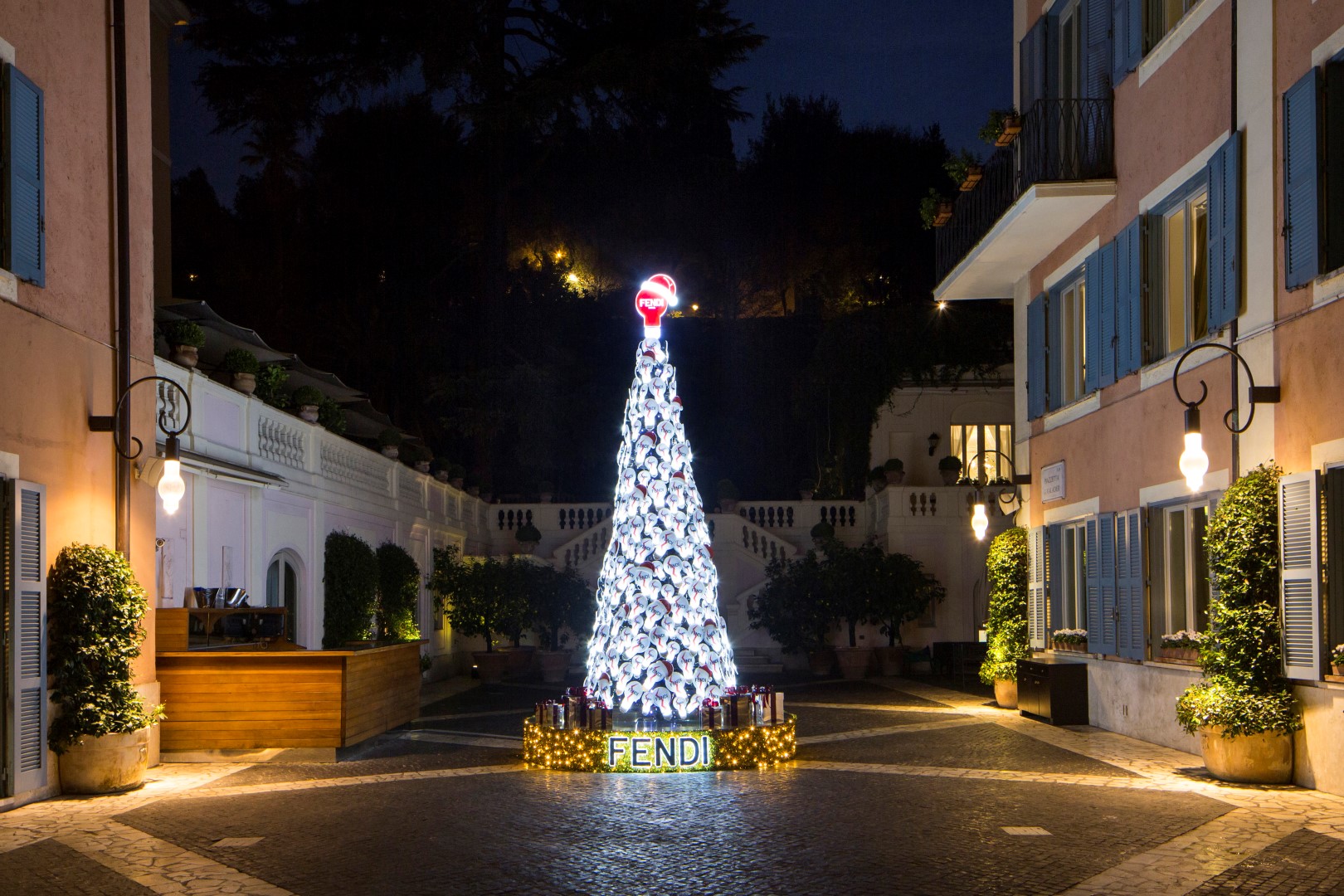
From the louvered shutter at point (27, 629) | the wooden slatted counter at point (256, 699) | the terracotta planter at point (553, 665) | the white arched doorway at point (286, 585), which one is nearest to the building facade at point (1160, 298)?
the wooden slatted counter at point (256, 699)

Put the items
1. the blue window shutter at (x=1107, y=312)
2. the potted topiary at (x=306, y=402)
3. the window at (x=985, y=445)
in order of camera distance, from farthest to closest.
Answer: the window at (x=985, y=445)
the potted topiary at (x=306, y=402)
the blue window shutter at (x=1107, y=312)

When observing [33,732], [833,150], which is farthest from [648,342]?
[833,150]

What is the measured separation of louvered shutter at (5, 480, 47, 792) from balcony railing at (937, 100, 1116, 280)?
10044 millimetres

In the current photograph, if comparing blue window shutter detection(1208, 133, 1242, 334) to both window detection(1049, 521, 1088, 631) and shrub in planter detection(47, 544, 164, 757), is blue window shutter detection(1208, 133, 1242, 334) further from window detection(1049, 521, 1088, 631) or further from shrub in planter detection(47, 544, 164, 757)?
shrub in planter detection(47, 544, 164, 757)

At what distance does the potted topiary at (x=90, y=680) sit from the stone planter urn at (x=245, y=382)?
4.97 metres

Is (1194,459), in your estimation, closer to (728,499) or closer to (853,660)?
(853,660)

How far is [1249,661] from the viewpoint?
10117 millimetres

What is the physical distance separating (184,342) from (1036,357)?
10024 mm

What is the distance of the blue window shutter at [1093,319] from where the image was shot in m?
14.3

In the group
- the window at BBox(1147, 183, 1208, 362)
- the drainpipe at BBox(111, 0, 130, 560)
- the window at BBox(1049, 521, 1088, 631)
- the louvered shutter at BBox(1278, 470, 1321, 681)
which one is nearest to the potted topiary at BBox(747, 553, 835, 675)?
the window at BBox(1049, 521, 1088, 631)

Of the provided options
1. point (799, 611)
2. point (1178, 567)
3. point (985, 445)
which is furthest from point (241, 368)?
point (985, 445)

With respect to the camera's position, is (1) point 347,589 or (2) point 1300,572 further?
(1) point 347,589

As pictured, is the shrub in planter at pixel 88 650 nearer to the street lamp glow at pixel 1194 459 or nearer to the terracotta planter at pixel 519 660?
the street lamp glow at pixel 1194 459

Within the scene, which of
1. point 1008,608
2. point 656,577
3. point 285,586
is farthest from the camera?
point 1008,608
